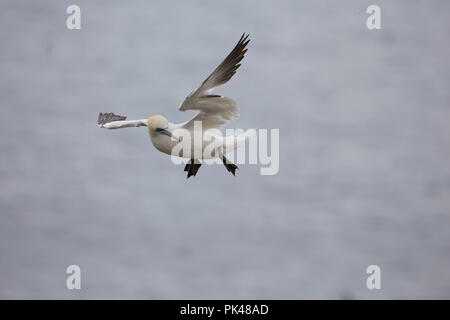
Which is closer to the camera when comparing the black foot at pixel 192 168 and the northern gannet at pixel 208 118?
the northern gannet at pixel 208 118

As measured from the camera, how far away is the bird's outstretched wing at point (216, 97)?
6688mm

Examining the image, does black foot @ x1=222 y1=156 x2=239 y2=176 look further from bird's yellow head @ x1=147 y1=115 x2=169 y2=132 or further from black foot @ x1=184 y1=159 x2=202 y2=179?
bird's yellow head @ x1=147 y1=115 x2=169 y2=132

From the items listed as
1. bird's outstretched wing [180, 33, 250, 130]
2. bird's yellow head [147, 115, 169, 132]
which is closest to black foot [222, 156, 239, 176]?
bird's outstretched wing [180, 33, 250, 130]

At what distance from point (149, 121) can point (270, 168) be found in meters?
5.23

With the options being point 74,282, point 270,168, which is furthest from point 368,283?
point 74,282

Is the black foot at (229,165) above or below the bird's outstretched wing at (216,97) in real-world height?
below

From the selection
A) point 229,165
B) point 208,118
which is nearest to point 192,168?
point 229,165

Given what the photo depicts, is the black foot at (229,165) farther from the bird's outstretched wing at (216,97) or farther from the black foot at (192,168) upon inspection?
the bird's outstretched wing at (216,97)

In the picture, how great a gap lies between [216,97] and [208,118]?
0.28 m

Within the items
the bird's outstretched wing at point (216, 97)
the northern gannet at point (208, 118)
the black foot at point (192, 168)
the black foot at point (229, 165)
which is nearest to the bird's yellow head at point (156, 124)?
the northern gannet at point (208, 118)

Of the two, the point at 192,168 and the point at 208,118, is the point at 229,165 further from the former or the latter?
the point at 208,118

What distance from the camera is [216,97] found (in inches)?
266

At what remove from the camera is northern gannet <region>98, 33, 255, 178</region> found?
6.69 metres

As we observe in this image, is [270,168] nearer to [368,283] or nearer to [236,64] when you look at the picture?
[368,283]
